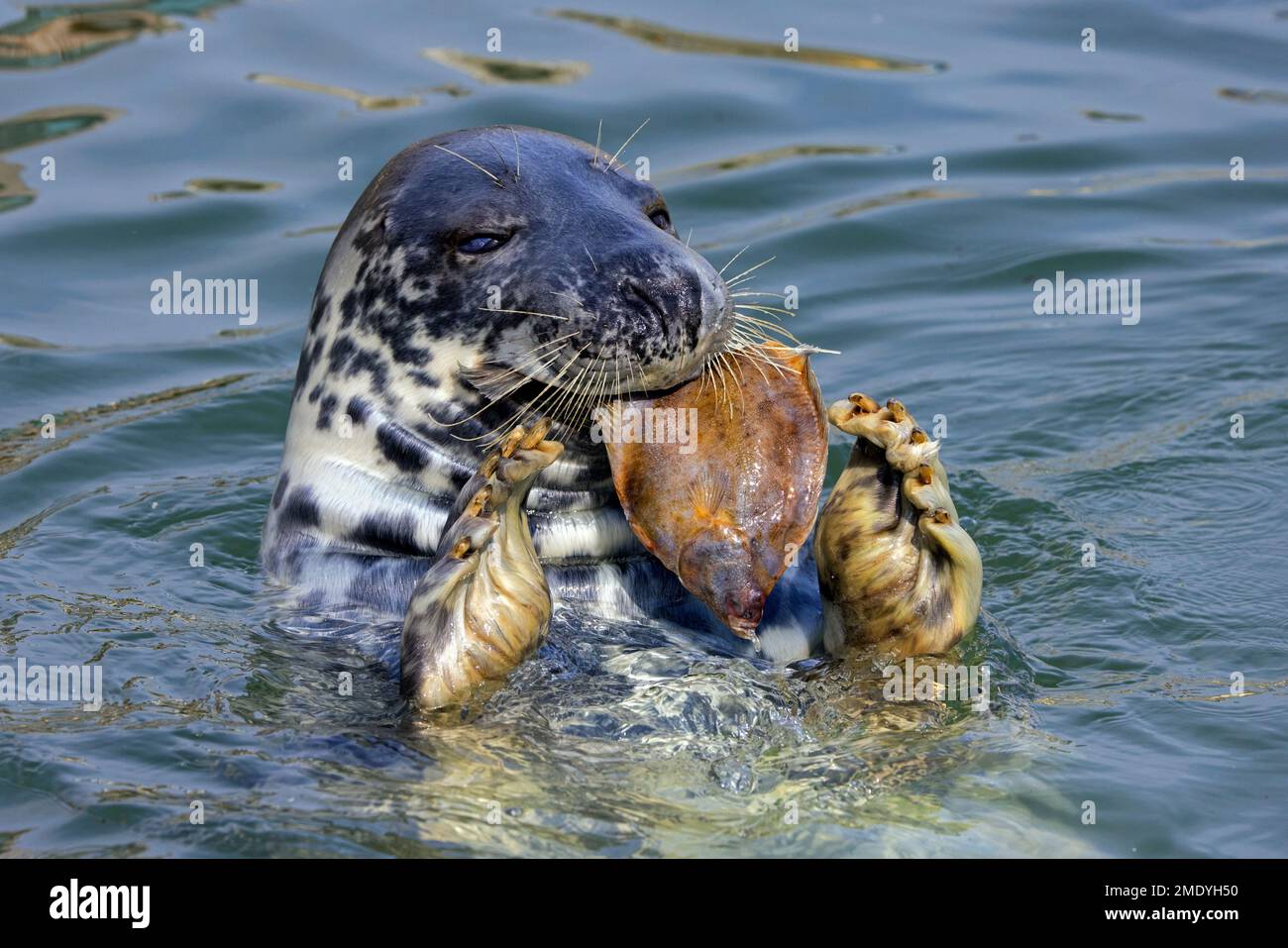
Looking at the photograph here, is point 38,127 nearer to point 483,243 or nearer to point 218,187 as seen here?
point 218,187

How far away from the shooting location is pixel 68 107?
11773mm

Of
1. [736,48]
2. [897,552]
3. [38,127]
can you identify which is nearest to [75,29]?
[38,127]

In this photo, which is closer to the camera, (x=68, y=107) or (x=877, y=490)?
(x=877, y=490)

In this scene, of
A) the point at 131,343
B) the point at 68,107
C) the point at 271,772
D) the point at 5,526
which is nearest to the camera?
the point at 271,772

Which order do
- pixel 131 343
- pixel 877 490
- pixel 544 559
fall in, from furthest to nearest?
pixel 131 343 < pixel 544 559 < pixel 877 490

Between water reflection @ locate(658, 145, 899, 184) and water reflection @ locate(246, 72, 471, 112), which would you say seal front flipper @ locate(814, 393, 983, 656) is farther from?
water reflection @ locate(246, 72, 471, 112)

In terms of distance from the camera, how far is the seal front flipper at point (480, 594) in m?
4.78

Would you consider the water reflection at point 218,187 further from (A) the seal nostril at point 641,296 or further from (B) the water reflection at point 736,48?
(A) the seal nostril at point 641,296

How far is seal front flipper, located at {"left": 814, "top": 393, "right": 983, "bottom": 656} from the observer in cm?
509

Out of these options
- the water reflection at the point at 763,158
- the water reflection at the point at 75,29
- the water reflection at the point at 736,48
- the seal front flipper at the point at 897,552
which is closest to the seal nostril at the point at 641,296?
the seal front flipper at the point at 897,552

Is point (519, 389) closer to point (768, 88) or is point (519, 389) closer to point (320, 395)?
point (320, 395)

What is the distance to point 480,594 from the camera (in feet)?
16.0

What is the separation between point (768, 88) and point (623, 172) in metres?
6.76
